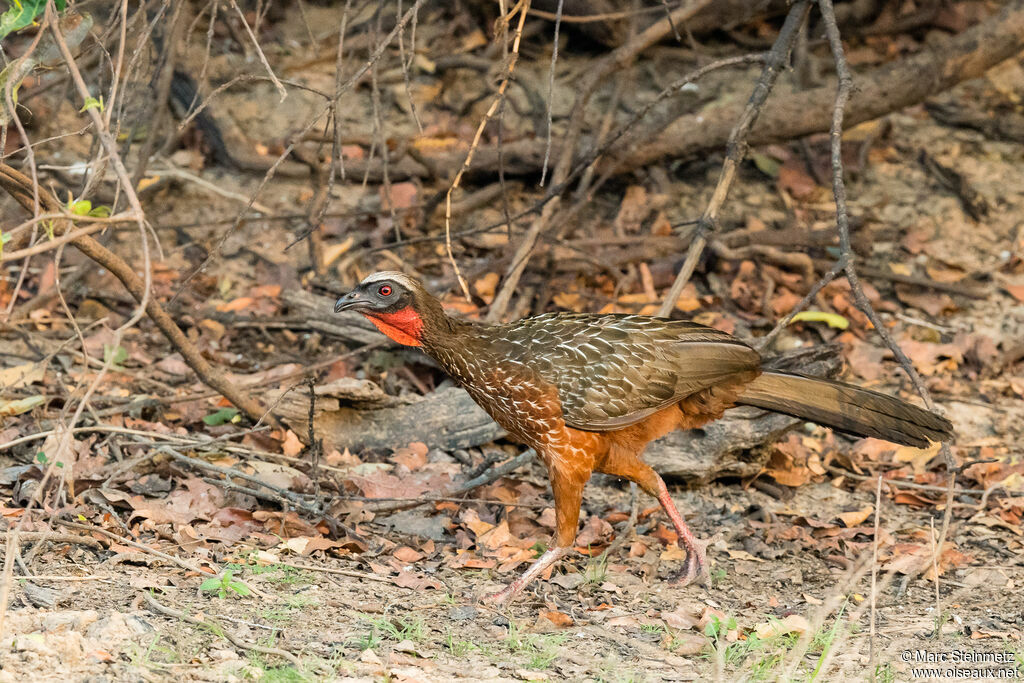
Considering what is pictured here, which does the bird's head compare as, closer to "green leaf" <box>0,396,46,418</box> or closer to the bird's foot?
the bird's foot

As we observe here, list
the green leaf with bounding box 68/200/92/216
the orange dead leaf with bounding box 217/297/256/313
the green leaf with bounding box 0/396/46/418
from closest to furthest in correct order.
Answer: the green leaf with bounding box 68/200/92/216
the green leaf with bounding box 0/396/46/418
the orange dead leaf with bounding box 217/297/256/313

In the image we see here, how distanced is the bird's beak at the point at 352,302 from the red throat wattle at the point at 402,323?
2.4 inches

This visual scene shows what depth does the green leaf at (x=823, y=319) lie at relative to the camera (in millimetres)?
6430

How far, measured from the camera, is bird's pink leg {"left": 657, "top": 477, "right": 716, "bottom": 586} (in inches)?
172

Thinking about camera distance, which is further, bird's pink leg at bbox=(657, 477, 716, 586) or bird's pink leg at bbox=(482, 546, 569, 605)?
bird's pink leg at bbox=(657, 477, 716, 586)

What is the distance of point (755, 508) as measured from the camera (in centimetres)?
505

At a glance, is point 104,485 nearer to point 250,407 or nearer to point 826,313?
point 250,407

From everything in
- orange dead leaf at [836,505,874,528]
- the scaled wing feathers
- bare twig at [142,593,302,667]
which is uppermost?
the scaled wing feathers

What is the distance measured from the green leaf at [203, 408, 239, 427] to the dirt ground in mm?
35

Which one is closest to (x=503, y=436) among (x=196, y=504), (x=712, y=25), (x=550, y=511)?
(x=550, y=511)

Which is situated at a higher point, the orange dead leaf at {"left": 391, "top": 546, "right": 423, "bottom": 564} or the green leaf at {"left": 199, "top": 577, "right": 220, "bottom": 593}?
the green leaf at {"left": 199, "top": 577, "right": 220, "bottom": 593}

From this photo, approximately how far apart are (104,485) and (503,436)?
1964 millimetres

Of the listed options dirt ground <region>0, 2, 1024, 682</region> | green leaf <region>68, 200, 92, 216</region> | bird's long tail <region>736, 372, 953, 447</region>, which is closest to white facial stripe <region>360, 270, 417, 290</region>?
dirt ground <region>0, 2, 1024, 682</region>

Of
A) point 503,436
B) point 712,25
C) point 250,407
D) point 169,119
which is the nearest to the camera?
point 250,407
